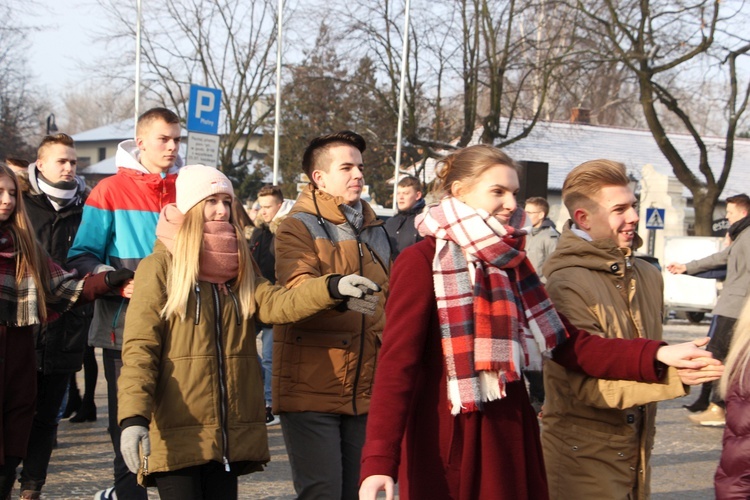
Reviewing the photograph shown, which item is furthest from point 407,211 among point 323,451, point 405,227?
point 323,451

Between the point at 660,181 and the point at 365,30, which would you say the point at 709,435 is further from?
the point at 660,181

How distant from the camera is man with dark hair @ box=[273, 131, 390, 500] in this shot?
4.43 meters

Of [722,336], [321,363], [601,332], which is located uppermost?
[601,332]

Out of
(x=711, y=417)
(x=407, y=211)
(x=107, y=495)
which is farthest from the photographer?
(x=407, y=211)

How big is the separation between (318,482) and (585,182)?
5.68 feet

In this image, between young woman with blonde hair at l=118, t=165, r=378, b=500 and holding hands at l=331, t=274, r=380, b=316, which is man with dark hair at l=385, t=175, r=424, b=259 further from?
holding hands at l=331, t=274, r=380, b=316

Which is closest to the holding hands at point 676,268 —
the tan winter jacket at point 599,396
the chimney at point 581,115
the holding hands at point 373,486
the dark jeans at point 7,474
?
the tan winter jacket at point 599,396

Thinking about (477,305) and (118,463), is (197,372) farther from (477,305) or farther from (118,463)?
(477,305)

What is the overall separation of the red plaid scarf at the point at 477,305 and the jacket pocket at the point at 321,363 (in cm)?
126

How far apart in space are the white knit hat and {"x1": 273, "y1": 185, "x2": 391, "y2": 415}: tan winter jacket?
415 millimetres

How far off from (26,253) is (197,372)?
4.82ft

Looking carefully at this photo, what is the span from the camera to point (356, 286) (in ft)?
12.6

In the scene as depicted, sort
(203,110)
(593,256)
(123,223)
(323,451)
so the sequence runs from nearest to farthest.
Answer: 1. (593,256)
2. (323,451)
3. (123,223)
4. (203,110)

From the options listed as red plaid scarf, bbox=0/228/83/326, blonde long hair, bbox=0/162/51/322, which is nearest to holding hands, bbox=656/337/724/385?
red plaid scarf, bbox=0/228/83/326
